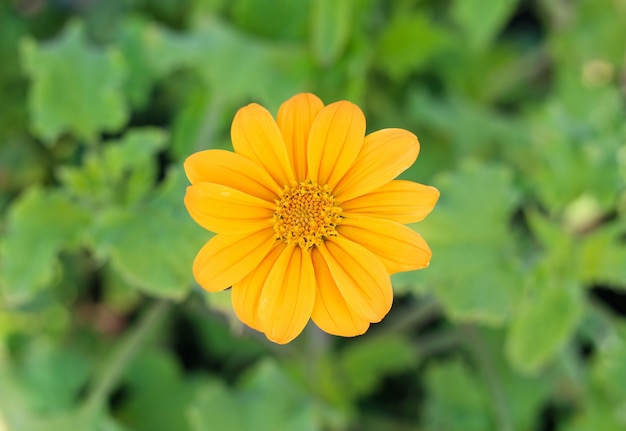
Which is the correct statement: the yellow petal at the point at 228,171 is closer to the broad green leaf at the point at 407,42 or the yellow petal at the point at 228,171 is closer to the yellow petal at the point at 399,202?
the yellow petal at the point at 399,202

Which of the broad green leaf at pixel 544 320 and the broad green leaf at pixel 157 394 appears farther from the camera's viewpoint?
the broad green leaf at pixel 157 394

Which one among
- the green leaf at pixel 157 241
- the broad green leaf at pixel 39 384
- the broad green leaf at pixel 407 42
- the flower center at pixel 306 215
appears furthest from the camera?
the broad green leaf at pixel 407 42

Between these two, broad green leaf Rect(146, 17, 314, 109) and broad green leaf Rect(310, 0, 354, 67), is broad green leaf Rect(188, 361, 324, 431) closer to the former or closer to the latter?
broad green leaf Rect(146, 17, 314, 109)

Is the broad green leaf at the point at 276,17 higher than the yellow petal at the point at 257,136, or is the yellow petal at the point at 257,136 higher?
the yellow petal at the point at 257,136

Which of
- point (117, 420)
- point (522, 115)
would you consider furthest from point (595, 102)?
point (117, 420)

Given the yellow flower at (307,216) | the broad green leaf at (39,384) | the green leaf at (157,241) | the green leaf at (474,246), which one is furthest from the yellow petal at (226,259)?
the broad green leaf at (39,384)

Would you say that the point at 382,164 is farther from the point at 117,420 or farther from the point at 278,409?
the point at 117,420
